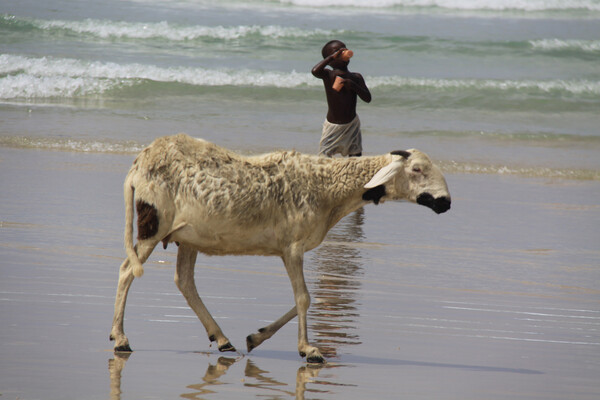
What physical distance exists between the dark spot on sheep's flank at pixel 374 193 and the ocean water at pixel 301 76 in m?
9.23

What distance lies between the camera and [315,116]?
20.8 meters

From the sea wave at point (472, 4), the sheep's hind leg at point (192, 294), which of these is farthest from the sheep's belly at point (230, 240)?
the sea wave at point (472, 4)

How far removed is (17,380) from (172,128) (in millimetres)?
13132

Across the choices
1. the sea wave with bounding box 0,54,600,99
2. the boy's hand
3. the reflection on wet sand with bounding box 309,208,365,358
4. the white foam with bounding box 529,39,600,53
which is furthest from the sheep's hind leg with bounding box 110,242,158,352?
the white foam with bounding box 529,39,600,53

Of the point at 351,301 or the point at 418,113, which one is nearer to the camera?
the point at 351,301

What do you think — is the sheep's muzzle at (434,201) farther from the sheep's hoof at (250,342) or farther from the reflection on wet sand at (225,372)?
the sheep's hoof at (250,342)

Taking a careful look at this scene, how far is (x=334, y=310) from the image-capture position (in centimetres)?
721

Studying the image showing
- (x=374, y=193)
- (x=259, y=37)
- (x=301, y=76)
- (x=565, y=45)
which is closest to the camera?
(x=374, y=193)

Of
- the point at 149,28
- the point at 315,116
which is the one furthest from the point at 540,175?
the point at 149,28

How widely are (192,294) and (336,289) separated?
1.94 meters

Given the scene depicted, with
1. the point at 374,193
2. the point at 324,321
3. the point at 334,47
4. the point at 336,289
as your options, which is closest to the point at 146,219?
the point at 374,193

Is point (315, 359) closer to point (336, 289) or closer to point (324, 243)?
point (336, 289)

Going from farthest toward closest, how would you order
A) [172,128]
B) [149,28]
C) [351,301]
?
[149,28], [172,128], [351,301]

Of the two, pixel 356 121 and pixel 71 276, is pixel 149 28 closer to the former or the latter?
pixel 356 121
